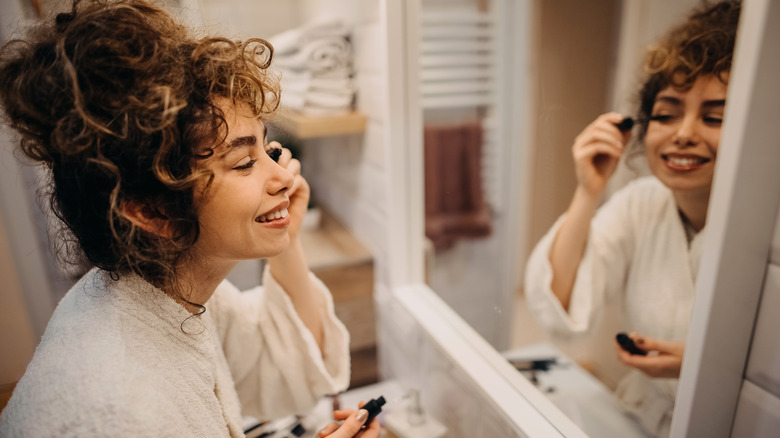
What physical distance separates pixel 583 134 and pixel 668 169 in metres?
0.14

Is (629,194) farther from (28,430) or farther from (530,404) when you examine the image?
(28,430)

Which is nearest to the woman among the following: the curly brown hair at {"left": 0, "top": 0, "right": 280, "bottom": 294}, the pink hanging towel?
the curly brown hair at {"left": 0, "top": 0, "right": 280, "bottom": 294}

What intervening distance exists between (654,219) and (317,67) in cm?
88

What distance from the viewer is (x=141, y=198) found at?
0.53 metres

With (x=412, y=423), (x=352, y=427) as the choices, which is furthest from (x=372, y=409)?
(x=412, y=423)

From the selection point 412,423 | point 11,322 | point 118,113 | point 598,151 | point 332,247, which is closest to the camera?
point 118,113

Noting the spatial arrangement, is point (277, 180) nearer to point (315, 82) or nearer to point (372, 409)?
point (372, 409)

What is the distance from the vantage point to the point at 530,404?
2.55 ft

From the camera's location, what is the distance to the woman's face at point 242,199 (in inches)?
21.9

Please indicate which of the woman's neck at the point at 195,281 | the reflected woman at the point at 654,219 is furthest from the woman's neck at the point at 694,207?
the woman's neck at the point at 195,281

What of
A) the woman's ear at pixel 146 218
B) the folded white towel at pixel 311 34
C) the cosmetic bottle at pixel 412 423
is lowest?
the cosmetic bottle at pixel 412 423

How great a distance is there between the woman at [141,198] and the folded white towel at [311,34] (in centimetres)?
57

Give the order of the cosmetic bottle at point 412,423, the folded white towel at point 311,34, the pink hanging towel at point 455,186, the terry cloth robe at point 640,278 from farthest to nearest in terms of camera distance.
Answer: the pink hanging towel at point 455,186
the folded white towel at point 311,34
the cosmetic bottle at point 412,423
the terry cloth robe at point 640,278

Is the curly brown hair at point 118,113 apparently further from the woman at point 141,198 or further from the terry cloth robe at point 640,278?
the terry cloth robe at point 640,278
